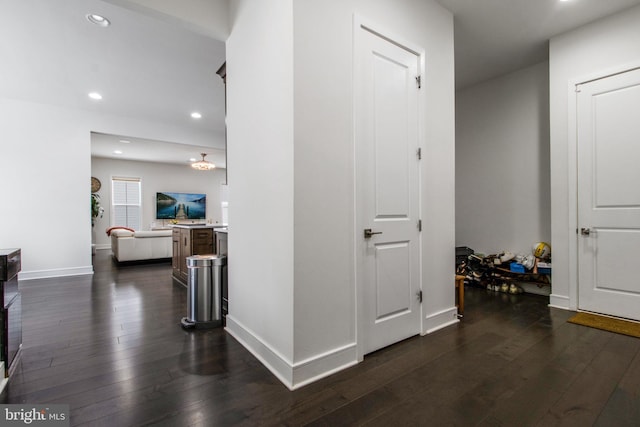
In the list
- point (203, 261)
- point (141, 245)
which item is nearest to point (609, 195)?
point (203, 261)

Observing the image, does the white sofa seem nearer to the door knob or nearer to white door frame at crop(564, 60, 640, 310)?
the door knob

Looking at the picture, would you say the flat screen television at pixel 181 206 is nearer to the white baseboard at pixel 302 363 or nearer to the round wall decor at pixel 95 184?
the round wall decor at pixel 95 184

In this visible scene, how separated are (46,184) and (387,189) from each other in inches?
235

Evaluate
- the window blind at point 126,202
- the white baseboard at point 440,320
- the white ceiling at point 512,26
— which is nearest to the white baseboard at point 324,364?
the white baseboard at point 440,320

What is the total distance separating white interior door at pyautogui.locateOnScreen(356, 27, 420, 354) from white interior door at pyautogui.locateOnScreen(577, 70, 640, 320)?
6.71 feet

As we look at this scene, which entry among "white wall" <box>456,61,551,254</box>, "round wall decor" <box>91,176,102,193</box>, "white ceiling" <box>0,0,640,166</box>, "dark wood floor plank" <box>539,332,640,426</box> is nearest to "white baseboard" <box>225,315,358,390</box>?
"dark wood floor plank" <box>539,332,640,426</box>

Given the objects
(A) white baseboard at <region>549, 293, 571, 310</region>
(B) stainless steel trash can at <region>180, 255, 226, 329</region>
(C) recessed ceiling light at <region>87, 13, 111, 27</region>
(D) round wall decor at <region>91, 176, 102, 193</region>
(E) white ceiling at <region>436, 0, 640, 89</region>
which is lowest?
(A) white baseboard at <region>549, 293, 571, 310</region>

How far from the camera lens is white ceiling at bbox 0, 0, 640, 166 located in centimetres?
283

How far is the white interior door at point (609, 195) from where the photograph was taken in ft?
9.47

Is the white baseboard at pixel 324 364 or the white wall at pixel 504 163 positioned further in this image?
the white wall at pixel 504 163

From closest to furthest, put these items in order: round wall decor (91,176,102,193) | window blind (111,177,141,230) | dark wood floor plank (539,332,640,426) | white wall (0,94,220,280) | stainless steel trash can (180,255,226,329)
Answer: dark wood floor plank (539,332,640,426) < stainless steel trash can (180,255,226,329) < white wall (0,94,220,280) < round wall decor (91,176,102,193) < window blind (111,177,141,230)

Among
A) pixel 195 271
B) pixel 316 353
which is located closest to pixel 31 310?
pixel 195 271

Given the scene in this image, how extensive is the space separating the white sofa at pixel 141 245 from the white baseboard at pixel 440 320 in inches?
235

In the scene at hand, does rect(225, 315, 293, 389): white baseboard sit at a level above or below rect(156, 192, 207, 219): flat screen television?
below
